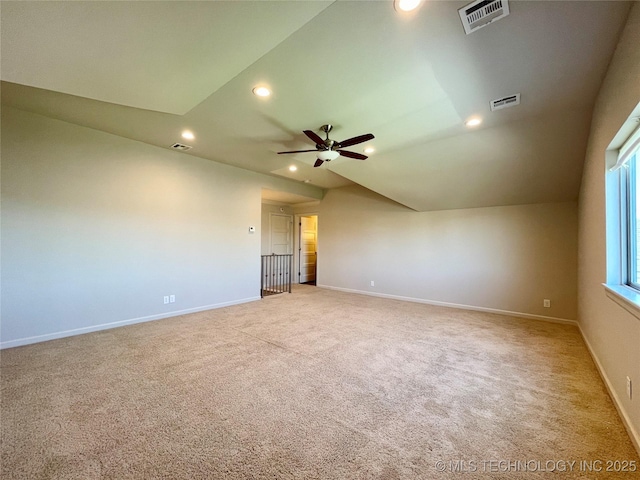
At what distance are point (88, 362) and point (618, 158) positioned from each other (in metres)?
5.17

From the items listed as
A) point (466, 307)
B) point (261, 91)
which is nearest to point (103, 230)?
point (261, 91)

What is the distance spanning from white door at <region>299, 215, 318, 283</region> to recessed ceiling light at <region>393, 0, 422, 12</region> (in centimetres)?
681

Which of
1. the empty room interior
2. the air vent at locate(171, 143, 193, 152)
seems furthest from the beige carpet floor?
the air vent at locate(171, 143, 193, 152)

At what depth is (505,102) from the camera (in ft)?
8.33

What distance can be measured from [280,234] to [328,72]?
6052mm

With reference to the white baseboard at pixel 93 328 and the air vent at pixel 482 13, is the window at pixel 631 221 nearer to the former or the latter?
the air vent at pixel 482 13

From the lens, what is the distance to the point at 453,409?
1.93 meters

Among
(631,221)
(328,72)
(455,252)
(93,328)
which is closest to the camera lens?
(631,221)

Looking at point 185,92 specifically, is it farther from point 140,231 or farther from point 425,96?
Answer: point 140,231

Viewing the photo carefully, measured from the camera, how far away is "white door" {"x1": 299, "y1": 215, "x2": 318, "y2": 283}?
27.3ft

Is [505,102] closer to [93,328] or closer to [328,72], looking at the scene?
[328,72]

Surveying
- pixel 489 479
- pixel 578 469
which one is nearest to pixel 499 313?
pixel 578 469

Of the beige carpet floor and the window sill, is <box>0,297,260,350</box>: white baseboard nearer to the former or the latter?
the beige carpet floor

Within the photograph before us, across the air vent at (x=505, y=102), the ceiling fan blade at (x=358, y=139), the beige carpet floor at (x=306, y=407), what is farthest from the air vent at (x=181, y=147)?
the air vent at (x=505, y=102)
